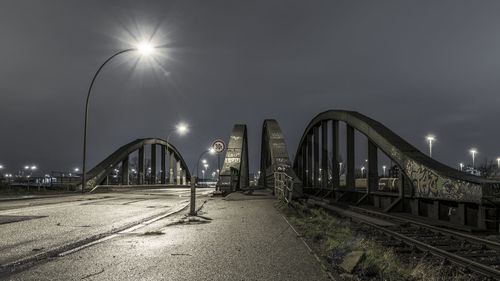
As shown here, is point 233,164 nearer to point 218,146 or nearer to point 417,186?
point 218,146

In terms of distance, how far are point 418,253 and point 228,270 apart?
4614 millimetres

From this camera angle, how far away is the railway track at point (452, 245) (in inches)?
276

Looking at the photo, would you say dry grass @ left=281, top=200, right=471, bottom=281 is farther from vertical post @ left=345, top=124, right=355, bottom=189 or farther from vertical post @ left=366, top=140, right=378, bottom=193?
vertical post @ left=345, top=124, right=355, bottom=189

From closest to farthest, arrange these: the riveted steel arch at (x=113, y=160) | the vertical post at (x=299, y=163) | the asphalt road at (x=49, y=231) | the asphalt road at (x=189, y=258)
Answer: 1. the asphalt road at (x=189, y=258)
2. the asphalt road at (x=49, y=231)
3. the riveted steel arch at (x=113, y=160)
4. the vertical post at (x=299, y=163)

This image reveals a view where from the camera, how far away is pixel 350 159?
2298cm

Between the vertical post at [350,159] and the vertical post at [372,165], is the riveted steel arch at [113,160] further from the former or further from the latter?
the vertical post at [372,165]

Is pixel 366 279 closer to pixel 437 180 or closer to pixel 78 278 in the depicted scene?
pixel 78 278

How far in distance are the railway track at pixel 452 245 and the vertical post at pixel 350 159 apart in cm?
937

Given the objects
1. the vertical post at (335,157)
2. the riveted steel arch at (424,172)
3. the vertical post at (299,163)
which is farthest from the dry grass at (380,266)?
the vertical post at (299,163)

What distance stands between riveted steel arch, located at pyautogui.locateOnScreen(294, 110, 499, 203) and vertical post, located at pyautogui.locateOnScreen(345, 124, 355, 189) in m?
0.93

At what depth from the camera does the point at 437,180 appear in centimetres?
1389

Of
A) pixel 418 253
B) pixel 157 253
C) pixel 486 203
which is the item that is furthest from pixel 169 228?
pixel 486 203

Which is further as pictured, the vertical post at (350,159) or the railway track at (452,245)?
the vertical post at (350,159)

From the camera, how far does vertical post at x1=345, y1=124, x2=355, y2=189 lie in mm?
22658
